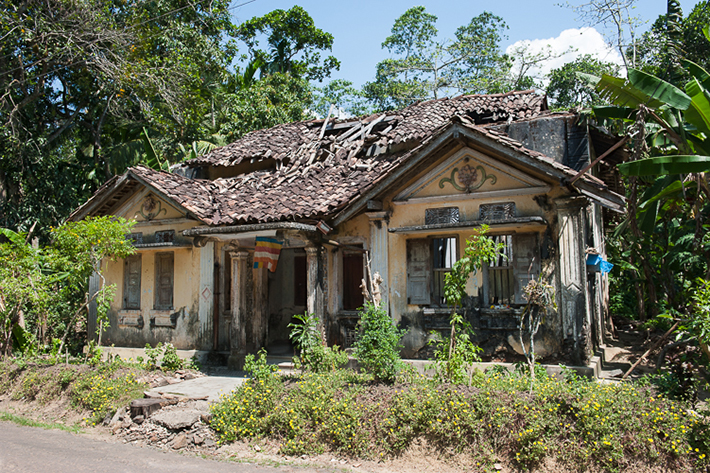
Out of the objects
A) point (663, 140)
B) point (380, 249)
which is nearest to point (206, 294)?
point (380, 249)

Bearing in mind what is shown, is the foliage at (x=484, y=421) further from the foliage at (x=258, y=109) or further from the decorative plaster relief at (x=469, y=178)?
the foliage at (x=258, y=109)

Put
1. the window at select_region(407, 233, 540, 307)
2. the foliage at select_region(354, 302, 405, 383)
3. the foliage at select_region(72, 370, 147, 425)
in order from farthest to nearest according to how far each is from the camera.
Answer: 1. the window at select_region(407, 233, 540, 307)
2. the foliage at select_region(72, 370, 147, 425)
3. the foliage at select_region(354, 302, 405, 383)

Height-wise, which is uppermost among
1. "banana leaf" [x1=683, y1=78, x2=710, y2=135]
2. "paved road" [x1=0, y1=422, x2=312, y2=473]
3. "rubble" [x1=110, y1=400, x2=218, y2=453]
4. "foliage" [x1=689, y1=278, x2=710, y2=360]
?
"banana leaf" [x1=683, y1=78, x2=710, y2=135]

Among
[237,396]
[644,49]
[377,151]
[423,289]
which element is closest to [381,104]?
[644,49]

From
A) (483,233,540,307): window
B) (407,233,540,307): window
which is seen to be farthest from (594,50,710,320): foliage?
(407,233,540,307): window

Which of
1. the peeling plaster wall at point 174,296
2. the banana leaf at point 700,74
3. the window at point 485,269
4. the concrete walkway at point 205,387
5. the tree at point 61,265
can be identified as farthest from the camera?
the peeling plaster wall at point 174,296

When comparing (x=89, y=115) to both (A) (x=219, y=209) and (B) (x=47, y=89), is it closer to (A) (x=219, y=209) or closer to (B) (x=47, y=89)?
(B) (x=47, y=89)

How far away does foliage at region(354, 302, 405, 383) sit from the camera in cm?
783

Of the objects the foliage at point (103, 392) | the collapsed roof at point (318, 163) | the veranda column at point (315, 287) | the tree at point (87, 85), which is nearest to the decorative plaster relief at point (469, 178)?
the collapsed roof at point (318, 163)

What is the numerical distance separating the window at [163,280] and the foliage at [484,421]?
18.8 feet

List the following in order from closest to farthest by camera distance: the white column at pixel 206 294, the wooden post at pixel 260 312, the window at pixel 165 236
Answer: the white column at pixel 206 294 → the wooden post at pixel 260 312 → the window at pixel 165 236

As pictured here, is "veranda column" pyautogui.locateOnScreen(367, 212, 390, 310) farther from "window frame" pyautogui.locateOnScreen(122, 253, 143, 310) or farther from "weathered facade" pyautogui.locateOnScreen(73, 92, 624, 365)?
"window frame" pyautogui.locateOnScreen(122, 253, 143, 310)

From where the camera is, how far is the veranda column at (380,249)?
10352 mm

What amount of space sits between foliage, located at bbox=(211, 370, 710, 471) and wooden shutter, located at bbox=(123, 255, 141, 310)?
21.2ft
